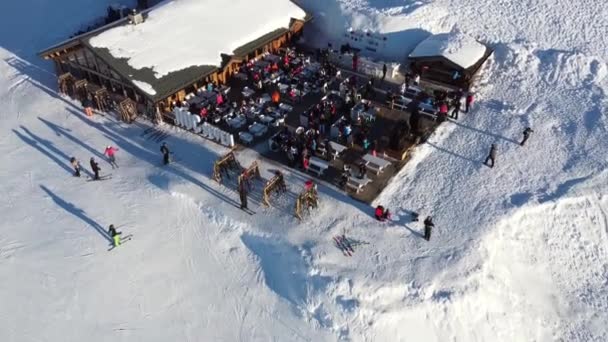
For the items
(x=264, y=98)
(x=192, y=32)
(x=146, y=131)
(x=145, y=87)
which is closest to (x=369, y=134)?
(x=264, y=98)

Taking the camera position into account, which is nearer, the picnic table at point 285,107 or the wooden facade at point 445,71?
the picnic table at point 285,107

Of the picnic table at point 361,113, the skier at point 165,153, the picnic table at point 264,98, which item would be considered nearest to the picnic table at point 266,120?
the picnic table at point 264,98

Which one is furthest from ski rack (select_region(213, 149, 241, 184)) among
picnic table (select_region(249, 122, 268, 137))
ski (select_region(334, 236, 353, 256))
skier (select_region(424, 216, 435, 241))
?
skier (select_region(424, 216, 435, 241))

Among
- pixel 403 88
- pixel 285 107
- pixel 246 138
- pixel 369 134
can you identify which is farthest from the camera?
pixel 403 88

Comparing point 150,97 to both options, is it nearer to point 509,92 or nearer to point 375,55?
point 375,55

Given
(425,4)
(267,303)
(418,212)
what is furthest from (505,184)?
(425,4)

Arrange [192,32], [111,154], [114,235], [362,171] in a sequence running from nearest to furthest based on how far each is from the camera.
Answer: [114,235], [362,171], [111,154], [192,32]

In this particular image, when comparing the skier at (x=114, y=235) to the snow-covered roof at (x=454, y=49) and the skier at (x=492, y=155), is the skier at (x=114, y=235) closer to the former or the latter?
the skier at (x=492, y=155)

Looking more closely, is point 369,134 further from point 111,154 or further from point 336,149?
point 111,154
